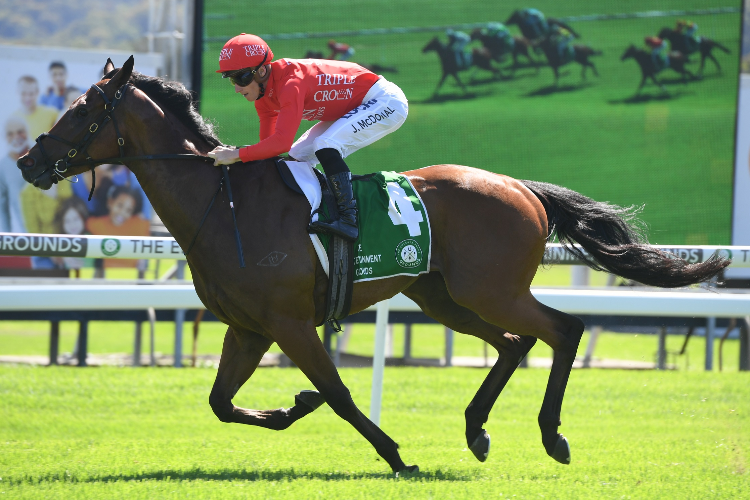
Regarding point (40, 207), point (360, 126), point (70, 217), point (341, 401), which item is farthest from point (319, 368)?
point (40, 207)

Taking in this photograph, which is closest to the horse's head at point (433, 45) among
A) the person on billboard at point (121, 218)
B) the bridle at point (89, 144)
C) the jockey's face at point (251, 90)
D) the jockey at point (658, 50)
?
the jockey at point (658, 50)

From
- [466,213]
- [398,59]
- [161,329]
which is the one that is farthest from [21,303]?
[161,329]

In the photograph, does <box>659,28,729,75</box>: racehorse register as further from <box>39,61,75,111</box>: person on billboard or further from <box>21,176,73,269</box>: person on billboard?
<box>21,176,73,269</box>: person on billboard

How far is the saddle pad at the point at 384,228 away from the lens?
161 inches

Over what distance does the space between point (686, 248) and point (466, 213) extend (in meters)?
1.72

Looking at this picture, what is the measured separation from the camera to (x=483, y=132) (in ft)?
31.3

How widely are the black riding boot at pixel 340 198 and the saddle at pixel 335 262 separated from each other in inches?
1.7

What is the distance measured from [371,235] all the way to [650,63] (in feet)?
21.7

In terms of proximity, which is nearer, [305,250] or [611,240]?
[305,250]

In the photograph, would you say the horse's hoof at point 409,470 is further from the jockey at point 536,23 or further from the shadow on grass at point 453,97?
the jockey at point 536,23

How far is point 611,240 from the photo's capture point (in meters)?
4.71

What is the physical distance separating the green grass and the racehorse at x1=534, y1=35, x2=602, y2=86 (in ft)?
11.8

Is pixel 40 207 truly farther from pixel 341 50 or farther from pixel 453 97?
pixel 453 97

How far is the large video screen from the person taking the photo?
31.1 feet
